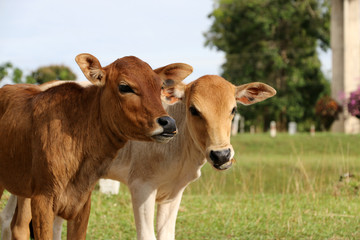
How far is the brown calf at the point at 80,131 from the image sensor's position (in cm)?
396

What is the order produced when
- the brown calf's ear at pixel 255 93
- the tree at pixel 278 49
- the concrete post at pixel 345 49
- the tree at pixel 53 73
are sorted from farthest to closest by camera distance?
1. the tree at pixel 53 73
2. the tree at pixel 278 49
3. the concrete post at pixel 345 49
4. the brown calf's ear at pixel 255 93

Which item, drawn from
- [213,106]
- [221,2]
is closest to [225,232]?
[213,106]

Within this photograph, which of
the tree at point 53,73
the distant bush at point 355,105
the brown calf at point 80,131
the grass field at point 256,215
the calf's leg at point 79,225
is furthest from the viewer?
the tree at point 53,73

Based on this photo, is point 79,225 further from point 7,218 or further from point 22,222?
point 7,218

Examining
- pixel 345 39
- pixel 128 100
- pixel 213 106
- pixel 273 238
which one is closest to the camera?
pixel 128 100

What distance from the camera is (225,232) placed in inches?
301

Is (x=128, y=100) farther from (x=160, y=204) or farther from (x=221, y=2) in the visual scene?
(x=221, y=2)

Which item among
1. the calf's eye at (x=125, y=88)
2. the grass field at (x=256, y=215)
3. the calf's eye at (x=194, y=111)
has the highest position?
the calf's eye at (x=125, y=88)

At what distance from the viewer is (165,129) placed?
3760mm

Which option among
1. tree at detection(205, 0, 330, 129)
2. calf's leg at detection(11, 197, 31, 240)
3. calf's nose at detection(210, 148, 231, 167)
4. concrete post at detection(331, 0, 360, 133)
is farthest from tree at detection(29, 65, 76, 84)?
calf's nose at detection(210, 148, 231, 167)

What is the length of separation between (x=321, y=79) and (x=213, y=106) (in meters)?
31.7

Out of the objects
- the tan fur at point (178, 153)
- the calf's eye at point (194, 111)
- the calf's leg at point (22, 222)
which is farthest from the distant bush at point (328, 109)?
the calf's leg at point (22, 222)

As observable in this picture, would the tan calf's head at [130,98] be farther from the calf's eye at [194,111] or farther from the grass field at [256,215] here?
the grass field at [256,215]

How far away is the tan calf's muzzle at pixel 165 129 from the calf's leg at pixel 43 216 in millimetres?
953
